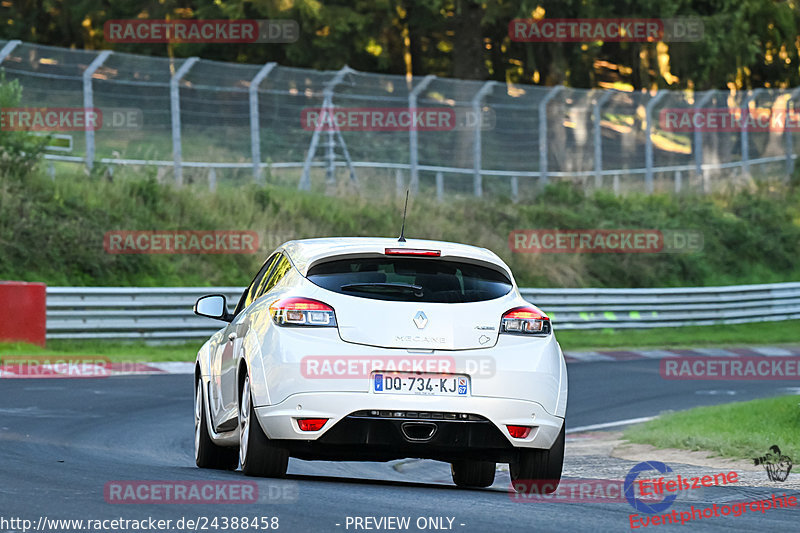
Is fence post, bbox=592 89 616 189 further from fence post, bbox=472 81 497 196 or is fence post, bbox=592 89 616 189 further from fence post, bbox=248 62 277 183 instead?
fence post, bbox=248 62 277 183

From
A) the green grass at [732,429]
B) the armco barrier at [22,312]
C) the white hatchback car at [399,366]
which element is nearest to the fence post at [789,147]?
the armco barrier at [22,312]

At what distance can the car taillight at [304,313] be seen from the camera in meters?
8.28

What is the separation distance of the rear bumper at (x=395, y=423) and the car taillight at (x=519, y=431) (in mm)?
29

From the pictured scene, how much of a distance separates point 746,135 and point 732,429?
1141 inches

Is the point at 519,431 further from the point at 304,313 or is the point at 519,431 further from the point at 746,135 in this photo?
the point at 746,135

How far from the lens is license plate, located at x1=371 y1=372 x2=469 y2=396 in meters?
8.16

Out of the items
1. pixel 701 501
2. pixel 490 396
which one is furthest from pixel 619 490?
pixel 490 396

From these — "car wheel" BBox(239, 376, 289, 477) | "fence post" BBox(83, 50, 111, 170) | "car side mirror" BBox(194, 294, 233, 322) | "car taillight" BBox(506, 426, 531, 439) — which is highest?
"fence post" BBox(83, 50, 111, 170)

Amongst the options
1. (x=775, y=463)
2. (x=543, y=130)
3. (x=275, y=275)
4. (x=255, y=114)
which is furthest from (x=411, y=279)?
(x=543, y=130)

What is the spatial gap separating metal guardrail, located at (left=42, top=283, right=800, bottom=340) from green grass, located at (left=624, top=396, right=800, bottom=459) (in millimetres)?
8675

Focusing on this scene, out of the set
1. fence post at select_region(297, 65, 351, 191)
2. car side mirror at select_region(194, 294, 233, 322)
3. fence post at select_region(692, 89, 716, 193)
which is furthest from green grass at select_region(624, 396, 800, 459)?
fence post at select_region(692, 89, 716, 193)

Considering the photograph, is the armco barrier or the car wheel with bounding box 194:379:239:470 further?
the armco barrier

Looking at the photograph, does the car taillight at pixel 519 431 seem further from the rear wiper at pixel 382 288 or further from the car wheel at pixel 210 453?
the car wheel at pixel 210 453

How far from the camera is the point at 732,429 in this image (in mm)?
13836
